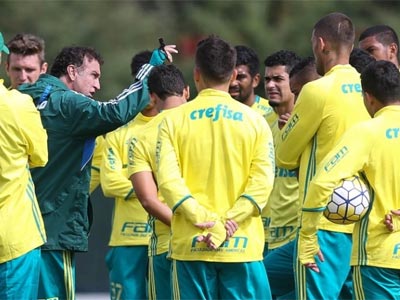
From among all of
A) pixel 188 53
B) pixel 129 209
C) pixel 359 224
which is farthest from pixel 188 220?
pixel 188 53

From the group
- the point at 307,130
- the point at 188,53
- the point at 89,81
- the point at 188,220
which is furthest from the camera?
the point at 188,53

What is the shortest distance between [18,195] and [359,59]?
10.1 feet

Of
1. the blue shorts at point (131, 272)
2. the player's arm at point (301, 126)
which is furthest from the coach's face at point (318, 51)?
the blue shorts at point (131, 272)

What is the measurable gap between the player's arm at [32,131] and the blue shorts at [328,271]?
197 cm

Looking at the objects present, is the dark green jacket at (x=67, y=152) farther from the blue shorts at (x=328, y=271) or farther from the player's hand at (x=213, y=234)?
the blue shorts at (x=328, y=271)

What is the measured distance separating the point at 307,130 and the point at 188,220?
1.38 m

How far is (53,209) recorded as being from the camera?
9.50 m

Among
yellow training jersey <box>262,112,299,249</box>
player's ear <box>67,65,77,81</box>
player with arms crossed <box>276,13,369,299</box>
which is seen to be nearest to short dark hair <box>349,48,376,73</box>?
player with arms crossed <box>276,13,369,299</box>

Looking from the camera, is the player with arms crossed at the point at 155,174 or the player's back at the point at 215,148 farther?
the player with arms crossed at the point at 155,174

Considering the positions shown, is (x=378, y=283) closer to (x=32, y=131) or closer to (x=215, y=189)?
(x=215, y=189)

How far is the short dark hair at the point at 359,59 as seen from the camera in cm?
1009

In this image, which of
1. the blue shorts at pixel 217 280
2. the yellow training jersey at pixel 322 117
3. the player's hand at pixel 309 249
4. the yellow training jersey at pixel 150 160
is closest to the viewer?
the blue shorts at pixel 217 280

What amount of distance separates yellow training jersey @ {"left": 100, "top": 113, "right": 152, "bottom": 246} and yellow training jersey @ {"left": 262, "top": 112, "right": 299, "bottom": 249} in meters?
1.08

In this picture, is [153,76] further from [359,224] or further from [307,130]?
[359,224]
